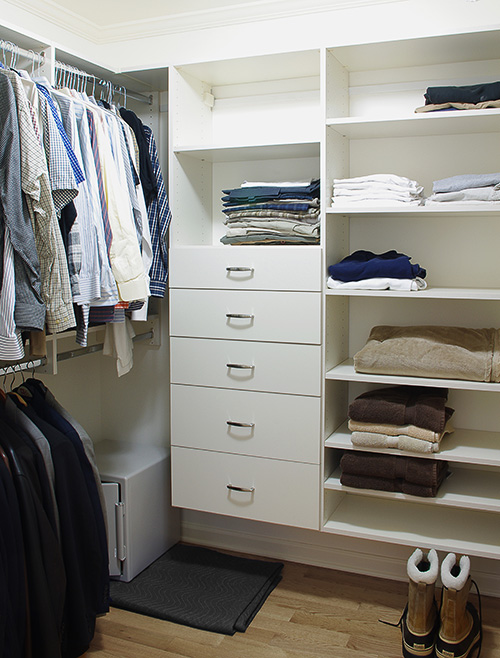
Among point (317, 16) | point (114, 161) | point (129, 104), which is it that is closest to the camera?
point (114, 161)

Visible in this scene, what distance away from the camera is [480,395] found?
247cm

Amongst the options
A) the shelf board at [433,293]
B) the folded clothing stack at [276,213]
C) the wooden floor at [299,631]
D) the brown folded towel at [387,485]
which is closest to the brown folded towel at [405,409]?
the brown folded towel at [387,485]

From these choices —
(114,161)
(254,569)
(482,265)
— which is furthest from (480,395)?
(114,161)

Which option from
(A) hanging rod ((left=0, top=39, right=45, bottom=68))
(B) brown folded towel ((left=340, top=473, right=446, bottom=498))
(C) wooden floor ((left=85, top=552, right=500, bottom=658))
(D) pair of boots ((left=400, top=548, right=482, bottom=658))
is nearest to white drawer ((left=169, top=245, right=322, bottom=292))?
(B) brown folded towel ((left=340, top=473, right=446, bottom=498))

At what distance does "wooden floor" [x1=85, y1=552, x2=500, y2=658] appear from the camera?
2.15 meters

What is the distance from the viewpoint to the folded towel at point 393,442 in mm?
2168

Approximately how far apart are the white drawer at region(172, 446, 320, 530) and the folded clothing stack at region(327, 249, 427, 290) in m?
0.71

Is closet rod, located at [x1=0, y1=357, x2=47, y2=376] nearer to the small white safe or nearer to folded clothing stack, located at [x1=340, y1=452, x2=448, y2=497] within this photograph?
the small white safe

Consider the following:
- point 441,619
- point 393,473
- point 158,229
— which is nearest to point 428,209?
point 393,473

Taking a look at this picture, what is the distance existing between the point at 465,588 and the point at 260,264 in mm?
1324

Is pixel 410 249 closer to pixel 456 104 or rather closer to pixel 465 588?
pixel 456 104

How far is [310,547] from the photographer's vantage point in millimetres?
2750

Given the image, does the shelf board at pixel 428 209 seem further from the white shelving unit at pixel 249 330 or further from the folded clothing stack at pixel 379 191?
the white shelving unit at pixel 249 330

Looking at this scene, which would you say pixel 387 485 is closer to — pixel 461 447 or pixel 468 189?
pixel 461 447
